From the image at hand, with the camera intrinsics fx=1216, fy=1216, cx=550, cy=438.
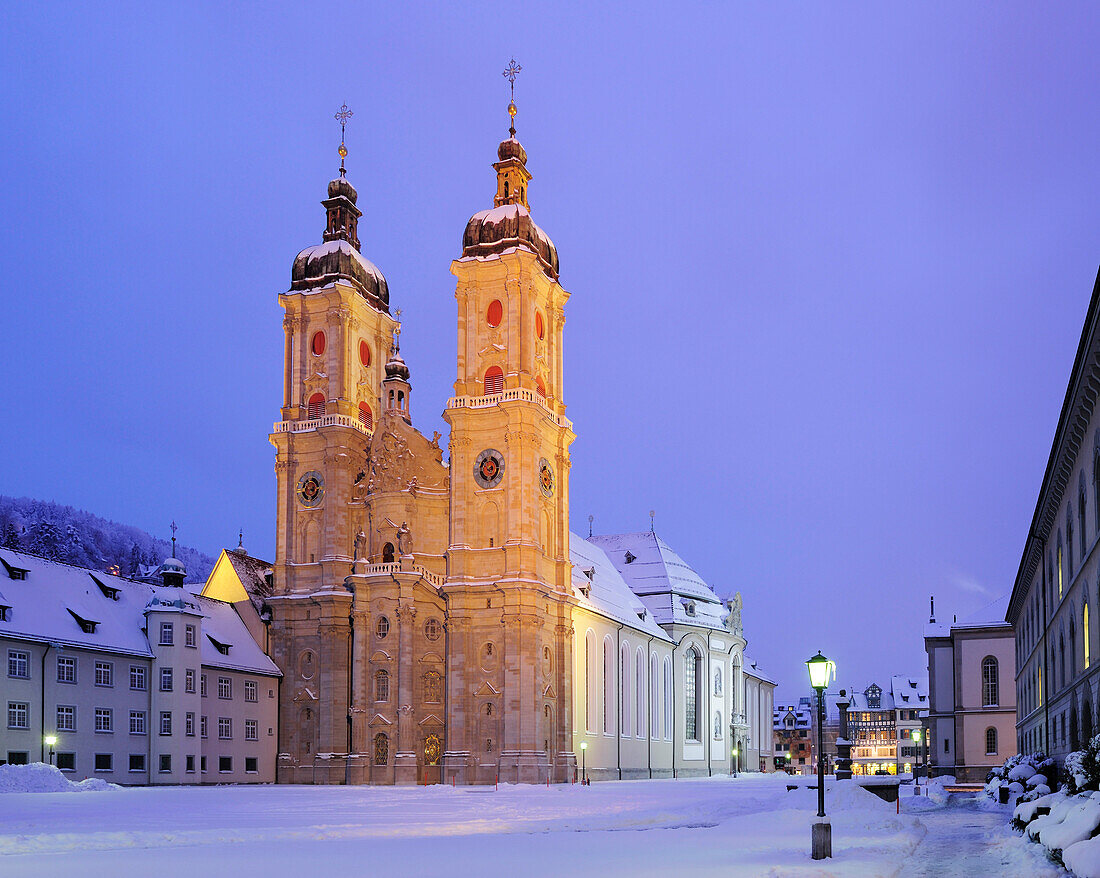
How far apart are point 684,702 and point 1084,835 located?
277ft

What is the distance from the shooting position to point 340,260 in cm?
8444

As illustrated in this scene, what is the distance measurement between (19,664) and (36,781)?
390 inches

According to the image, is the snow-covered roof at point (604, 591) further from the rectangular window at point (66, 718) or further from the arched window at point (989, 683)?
the rectangular window at point (66, 718)

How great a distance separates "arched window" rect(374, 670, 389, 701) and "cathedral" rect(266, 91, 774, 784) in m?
0.09

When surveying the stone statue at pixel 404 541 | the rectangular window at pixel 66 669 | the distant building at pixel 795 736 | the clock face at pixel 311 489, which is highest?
the clock face at pixel 311 489

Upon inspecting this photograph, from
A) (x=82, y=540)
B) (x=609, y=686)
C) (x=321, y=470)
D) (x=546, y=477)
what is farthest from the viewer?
(x=82, y=540)

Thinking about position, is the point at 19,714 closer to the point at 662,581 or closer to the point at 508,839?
the point at 508,839

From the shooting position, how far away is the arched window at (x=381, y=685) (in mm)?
73812

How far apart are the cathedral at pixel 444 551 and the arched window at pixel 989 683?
2458cm

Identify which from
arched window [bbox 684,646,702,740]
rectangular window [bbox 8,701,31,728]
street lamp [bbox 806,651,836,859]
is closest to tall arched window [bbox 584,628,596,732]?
arched window [bbox 684,646,702,740]

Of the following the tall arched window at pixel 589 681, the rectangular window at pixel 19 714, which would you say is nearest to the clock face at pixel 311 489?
the tall arched window at pixel 589 681

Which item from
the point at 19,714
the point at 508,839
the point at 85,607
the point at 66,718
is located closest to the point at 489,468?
the point at 85,607

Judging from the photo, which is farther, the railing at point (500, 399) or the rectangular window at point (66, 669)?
the railing at point (500, 399)

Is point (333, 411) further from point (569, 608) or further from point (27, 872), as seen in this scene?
point (27, 872)
